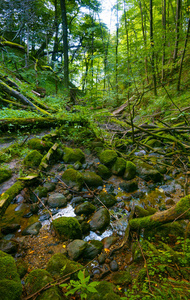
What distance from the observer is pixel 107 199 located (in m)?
3.66

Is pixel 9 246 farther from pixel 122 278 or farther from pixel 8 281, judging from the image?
pixel 122 278

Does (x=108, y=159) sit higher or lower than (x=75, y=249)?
higher

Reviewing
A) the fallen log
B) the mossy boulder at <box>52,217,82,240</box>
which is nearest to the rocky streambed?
the mossy boulder at <box>52,217,82,240</box>

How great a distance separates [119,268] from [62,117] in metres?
6.19

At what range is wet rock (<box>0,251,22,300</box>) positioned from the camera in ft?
4.81

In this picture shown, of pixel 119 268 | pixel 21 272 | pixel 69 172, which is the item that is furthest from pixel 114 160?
pixel 21 272

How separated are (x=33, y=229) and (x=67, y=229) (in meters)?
0.72

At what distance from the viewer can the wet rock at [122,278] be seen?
1.92 m

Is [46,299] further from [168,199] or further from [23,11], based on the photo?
[23,11]

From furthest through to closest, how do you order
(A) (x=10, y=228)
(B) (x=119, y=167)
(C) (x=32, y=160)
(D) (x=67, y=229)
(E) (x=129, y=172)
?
(B) (x=119, y=167), (E) (x=129, y=172), (C) (x=32, y=160), (A) (x=10, y=228), (D) (x=67, y=229)

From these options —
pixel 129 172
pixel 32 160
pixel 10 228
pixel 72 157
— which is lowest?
pixel 10 228

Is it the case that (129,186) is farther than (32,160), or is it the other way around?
(32,160)

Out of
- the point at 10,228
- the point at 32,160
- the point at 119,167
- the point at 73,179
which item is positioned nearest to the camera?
the point at 10,228

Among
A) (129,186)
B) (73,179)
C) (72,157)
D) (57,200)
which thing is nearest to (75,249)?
(57,200)
